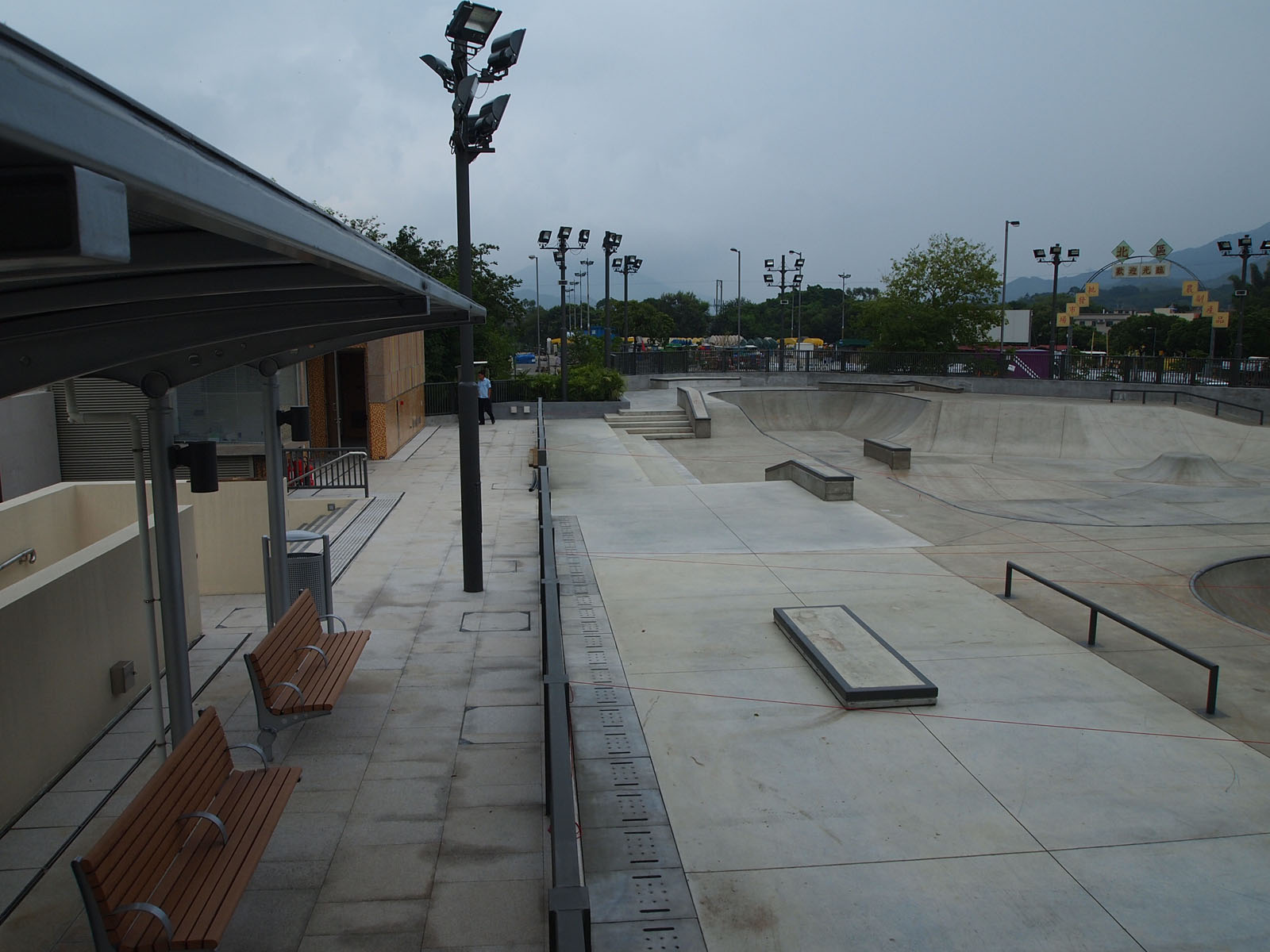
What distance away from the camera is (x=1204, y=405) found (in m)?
33.1

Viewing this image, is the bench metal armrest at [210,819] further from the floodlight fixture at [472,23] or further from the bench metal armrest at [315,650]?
the floodlight fixture at [472,23]

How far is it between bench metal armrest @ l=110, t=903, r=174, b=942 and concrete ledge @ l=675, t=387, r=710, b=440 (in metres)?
28.8

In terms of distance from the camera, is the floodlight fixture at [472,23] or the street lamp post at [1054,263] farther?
the street lamp post at [1054,263]

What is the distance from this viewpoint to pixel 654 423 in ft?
110

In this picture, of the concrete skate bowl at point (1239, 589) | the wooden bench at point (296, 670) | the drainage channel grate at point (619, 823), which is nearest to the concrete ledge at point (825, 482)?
the concrete skate bowl at point (1239, 589)

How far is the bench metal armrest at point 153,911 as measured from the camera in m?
3.59

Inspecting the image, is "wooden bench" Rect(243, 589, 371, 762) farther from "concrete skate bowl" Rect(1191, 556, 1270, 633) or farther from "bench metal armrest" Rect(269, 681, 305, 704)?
"concrete skate bowl" Rect(1191, 556, 1270, 633)

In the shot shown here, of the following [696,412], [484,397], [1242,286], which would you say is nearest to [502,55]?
[484,397]

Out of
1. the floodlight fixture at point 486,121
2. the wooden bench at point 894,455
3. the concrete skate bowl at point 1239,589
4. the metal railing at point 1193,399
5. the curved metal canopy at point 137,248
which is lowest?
the concrete skate bowl at point 1239,589

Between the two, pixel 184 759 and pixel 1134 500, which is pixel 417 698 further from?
pixel 1134 500

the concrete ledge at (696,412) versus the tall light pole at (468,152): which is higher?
the tall light pole at (468,152)

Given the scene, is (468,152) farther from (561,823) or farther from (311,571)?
(561,823)

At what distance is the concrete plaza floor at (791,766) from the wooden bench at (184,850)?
1.31 ft

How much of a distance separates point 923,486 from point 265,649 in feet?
59.9
